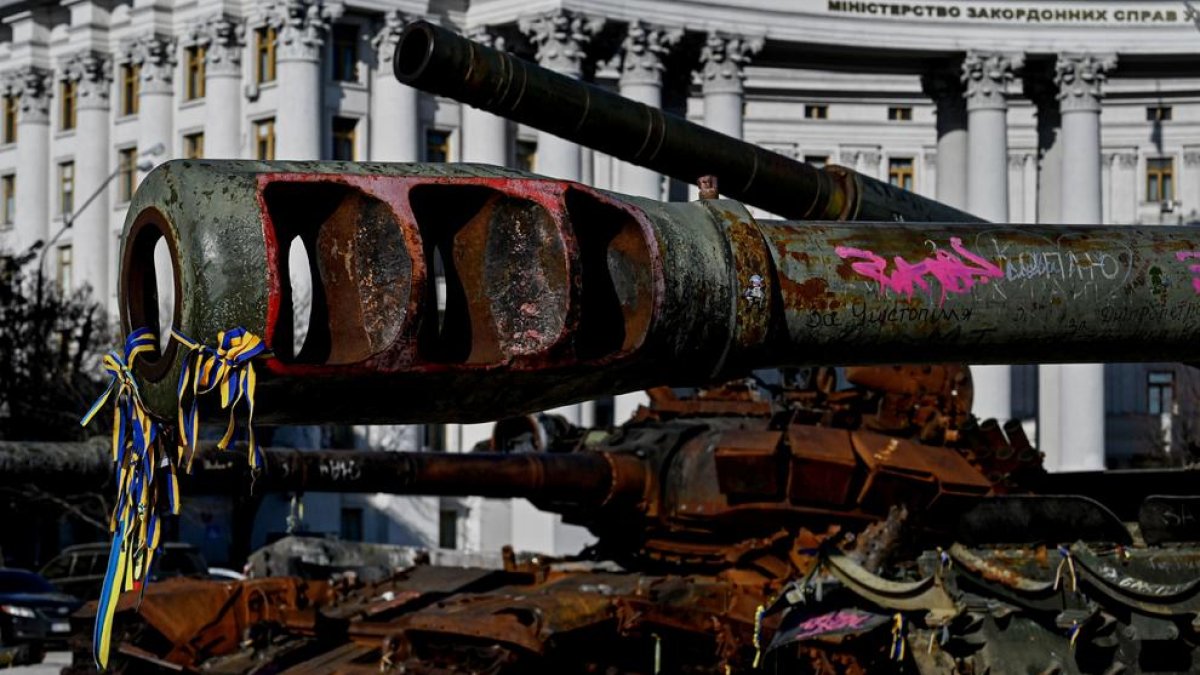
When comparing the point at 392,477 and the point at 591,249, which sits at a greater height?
the point at 591,249

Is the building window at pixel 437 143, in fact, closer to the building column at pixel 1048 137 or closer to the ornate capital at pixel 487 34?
the ornate capital at pixel 487 34

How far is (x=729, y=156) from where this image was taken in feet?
28.6

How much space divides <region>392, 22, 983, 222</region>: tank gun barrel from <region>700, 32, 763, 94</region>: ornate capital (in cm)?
4837

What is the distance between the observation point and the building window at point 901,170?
210ft

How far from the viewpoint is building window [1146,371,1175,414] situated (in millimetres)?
63219

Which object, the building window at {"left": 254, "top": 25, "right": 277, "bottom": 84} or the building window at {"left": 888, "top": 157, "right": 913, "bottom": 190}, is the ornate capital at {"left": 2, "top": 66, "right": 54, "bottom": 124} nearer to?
the building window at {"left": 254, "top": 25, "right": 277, "bottom": 84}

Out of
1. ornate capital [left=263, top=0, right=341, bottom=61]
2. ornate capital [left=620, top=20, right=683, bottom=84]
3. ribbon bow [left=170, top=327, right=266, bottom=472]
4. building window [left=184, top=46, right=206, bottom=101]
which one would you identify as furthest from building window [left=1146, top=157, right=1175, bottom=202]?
ribbon bow [left=170, top=327, right=266, bottom=472]

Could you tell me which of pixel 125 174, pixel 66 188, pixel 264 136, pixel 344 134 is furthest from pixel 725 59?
pixel 66 188

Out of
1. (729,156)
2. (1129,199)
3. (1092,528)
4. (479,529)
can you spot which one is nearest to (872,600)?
(1092,528)

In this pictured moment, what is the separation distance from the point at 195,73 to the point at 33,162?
23.7 feet

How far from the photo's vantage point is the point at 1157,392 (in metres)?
63.5

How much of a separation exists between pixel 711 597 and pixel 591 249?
36.8 ft

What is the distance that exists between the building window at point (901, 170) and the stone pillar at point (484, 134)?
41.3ft

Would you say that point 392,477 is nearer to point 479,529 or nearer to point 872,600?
point 872,600
